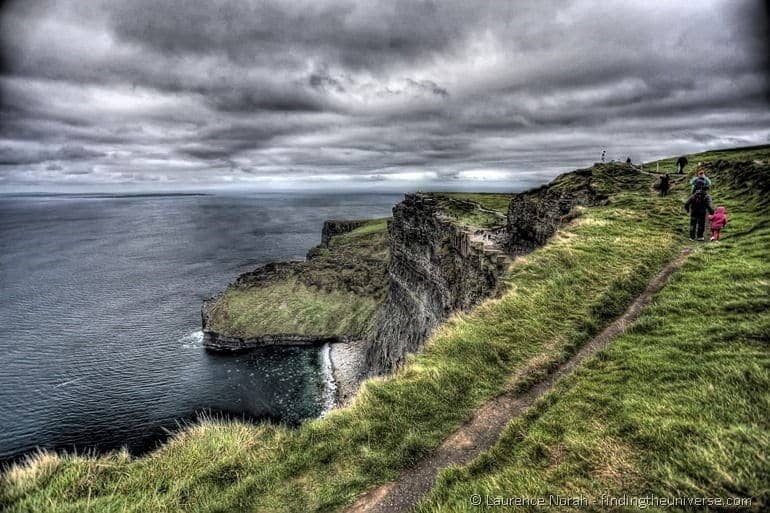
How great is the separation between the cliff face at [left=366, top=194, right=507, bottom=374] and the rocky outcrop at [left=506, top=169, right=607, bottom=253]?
8.14 feet

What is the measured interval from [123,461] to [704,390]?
1386 cm

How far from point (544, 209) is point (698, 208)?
15796mm

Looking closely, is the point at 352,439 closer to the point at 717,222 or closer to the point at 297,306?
the point at 717,222

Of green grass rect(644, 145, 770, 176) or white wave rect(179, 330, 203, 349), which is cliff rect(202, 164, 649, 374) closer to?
white wave rect(179, 330, 203, 349)

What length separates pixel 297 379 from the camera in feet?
230

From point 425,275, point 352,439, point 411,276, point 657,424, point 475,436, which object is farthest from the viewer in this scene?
point 411,276

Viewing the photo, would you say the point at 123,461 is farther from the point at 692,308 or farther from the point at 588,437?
the point at 692,308

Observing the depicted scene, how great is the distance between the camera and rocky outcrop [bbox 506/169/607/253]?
32.3m

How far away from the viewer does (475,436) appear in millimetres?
9602

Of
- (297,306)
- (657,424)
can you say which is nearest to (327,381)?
(297,306)

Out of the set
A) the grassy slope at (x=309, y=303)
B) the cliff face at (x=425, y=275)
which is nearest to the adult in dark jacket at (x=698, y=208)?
the cliff face at (x=425, y=275)

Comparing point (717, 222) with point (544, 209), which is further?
point (544, 209)

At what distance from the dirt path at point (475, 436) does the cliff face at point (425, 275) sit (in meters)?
15.9

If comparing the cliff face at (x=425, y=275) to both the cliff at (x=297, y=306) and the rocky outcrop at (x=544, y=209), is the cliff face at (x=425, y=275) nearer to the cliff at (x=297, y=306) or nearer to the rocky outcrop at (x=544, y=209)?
the rocky outcrop at (x=544, y=209)
